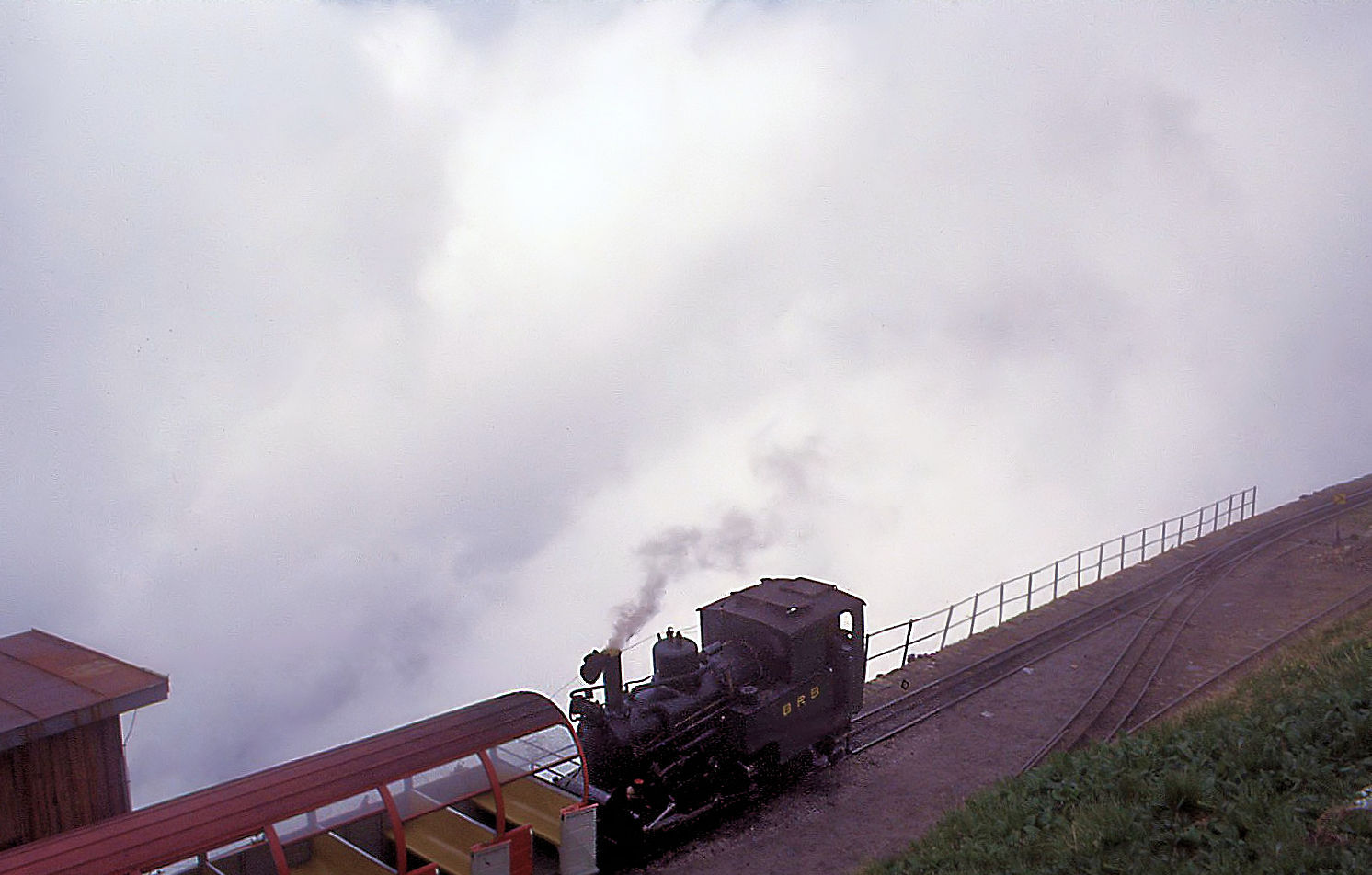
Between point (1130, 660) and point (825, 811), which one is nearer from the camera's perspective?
point (825, 811)

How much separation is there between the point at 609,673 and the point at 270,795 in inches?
181

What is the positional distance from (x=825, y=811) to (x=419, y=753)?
22.0 feet

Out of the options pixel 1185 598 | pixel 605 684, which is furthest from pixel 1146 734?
pixel 1185 598

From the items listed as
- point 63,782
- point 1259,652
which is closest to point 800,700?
point 63,782

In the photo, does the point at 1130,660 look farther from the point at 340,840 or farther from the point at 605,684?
the point at 340,840

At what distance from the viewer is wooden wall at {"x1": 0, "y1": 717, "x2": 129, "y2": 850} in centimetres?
946

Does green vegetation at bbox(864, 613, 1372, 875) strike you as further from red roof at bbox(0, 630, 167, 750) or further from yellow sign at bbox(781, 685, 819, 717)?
Result: red roof at bbox(0, 630, 167, 750)

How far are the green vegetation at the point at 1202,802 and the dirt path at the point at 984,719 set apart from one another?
10.3ft

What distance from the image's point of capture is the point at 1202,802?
26.6 ft

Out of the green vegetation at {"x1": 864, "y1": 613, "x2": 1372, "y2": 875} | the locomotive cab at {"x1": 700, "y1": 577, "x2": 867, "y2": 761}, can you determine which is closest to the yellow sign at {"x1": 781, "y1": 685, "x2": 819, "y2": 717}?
the locomotive cab at {"x1": 700, "y1": 577, "x2": 867, "y2": 761}

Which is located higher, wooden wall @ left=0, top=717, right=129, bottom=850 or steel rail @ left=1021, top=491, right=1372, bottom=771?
wooden wall @ left=0, top=717, right=129, bottom=850

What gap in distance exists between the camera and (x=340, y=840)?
9906mm

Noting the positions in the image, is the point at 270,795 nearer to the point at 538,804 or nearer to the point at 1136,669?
the point at 538,804

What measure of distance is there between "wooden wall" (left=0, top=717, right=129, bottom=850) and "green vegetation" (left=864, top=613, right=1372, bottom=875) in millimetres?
8117
